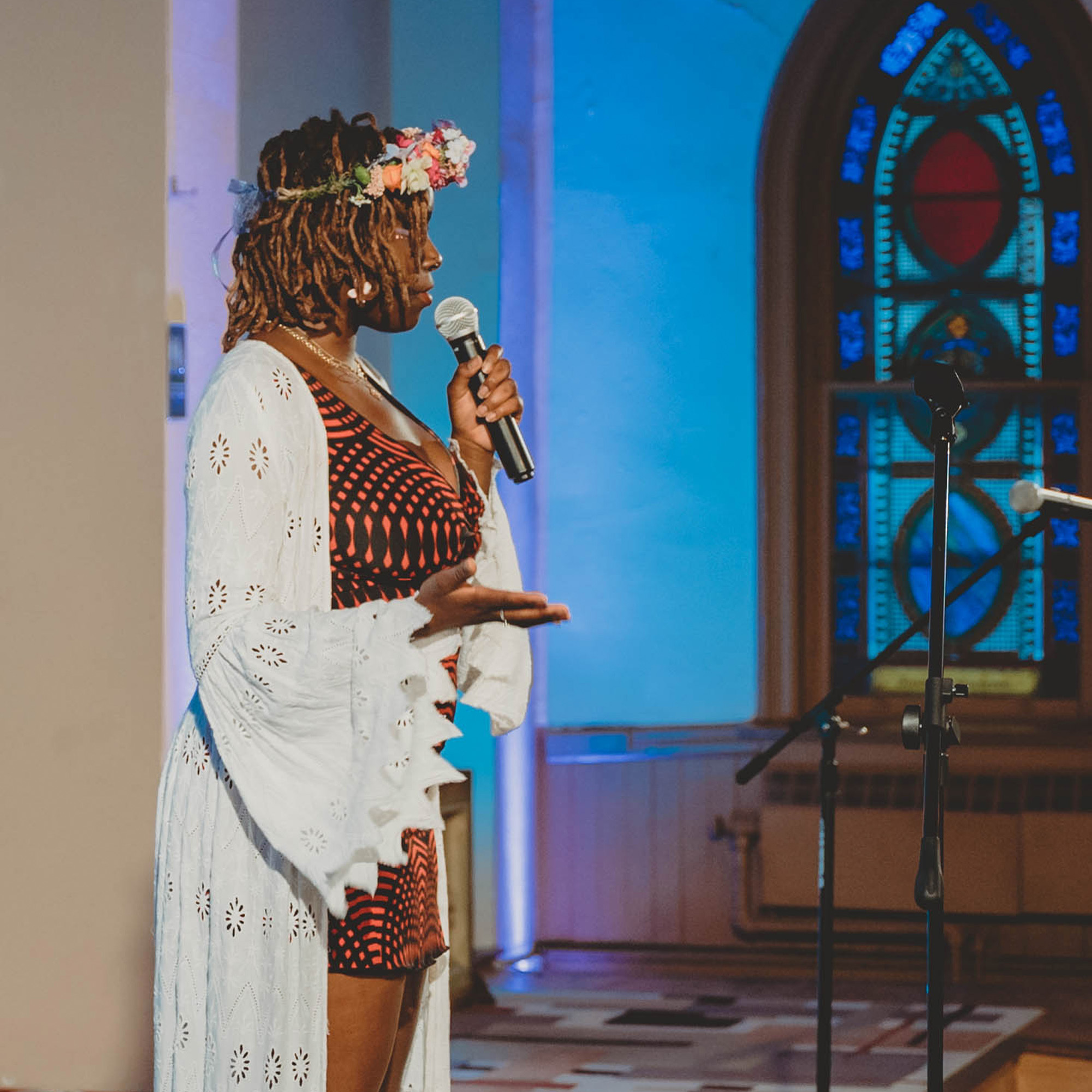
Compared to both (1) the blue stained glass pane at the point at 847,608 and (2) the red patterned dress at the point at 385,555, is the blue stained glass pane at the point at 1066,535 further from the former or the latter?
(2) the red patterned dress at the point at 385,555

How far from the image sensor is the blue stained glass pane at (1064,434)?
5.49 meters

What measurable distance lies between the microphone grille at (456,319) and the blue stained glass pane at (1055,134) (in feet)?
12.8

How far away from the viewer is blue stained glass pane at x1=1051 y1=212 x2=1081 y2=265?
5527mm

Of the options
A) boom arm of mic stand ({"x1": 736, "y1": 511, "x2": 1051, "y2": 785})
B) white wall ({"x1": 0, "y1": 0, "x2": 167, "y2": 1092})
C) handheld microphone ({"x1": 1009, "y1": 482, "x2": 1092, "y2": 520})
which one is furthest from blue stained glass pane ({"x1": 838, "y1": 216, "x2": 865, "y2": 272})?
handheld microphone ({"x1": 1009, "y1": 482, "x2": 1092, "y2": 520})

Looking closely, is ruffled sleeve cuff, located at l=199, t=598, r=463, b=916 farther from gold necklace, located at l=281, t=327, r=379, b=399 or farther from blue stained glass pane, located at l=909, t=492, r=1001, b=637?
blue stained glass pane, located at l=909, t=492, r=1001, b=637

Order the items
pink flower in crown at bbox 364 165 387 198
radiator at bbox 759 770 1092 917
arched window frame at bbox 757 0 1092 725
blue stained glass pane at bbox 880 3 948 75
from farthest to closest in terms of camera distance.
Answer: blue stained glass pane at bbox 880 3 948 75, arched window frame at bbox 757 0 1092 725, radiator at bbox 759 770 1092 917, pink flower in crown at bbox 364 165 387 198

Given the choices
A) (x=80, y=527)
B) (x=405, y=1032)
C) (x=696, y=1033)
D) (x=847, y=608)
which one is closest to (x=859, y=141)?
(x=847, y=608)

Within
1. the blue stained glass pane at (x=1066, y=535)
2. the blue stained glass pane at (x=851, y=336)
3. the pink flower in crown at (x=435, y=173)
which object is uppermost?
the blue stained glass pane at (x=851, y=336)

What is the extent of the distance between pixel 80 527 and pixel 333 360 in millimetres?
1445

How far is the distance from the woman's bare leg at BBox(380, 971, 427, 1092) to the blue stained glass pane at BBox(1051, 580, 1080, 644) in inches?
155

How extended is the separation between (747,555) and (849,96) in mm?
1509

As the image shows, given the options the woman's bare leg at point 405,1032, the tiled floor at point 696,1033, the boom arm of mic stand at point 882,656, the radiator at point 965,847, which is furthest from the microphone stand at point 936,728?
the radiator at point 965,847

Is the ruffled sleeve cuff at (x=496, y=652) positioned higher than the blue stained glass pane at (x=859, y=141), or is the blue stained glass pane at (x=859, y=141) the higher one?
the blue stained glass pane at (x=859, y=141)

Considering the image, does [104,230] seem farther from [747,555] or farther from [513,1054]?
[747,555]
